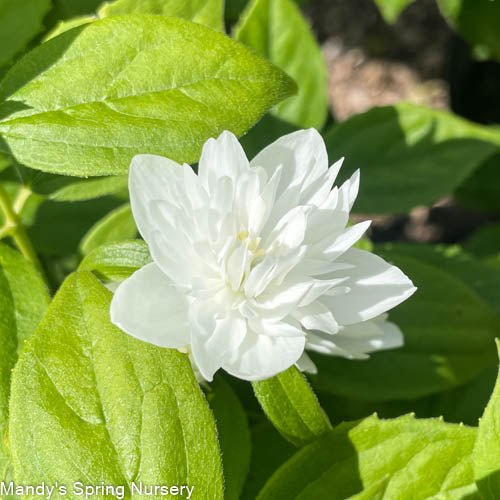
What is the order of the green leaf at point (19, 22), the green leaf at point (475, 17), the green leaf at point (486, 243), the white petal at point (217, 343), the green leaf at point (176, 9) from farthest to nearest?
the green leaf at point (486, 243) → the green leaf at point (475, 17) → the green leaf at point (19, 22) → the green leaf at point (176, 9) → the white petal at point (217, 343)

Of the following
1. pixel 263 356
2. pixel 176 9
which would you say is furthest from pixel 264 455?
pixel 176 9

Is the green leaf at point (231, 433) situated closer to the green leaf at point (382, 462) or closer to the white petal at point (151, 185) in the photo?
the green leaf at point (382, 462)

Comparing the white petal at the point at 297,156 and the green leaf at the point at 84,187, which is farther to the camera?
the green leaf at the point at 84,187

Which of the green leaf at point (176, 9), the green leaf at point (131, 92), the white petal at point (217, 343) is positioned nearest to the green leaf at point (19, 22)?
the green leaf at point (176, 9)

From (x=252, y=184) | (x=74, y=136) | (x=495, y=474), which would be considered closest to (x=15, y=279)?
(x=74, y=136)

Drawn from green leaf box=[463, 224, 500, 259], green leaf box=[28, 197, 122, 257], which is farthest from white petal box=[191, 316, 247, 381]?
green leaf box=[463, 224, 500, 259]

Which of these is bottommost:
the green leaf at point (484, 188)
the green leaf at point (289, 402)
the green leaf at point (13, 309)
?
the green leaf at point (484, 188)

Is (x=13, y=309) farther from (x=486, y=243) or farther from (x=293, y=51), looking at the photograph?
(x=486, y=243)
